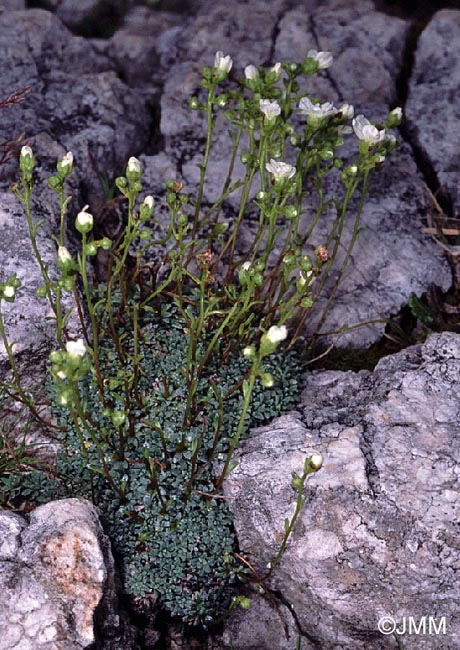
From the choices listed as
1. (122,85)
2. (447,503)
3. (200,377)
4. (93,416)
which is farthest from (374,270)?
(122,85)

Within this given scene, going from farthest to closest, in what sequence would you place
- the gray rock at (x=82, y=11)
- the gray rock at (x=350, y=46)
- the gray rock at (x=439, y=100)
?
the gray rock at (x=82, y=11)
the gray rock at (x=350, y=46)
the gray rock at (x=439, y=100)

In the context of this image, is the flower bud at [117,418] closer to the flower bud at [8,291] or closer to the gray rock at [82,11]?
the flower bud at [8,291]

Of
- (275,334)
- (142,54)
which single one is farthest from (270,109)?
(142,54)

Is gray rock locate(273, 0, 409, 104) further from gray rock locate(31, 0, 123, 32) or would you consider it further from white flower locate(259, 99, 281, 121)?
white flower locate(259, 99, 281, 121)

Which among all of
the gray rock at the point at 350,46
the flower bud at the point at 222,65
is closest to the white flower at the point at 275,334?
the flower bud at the point at 222,65

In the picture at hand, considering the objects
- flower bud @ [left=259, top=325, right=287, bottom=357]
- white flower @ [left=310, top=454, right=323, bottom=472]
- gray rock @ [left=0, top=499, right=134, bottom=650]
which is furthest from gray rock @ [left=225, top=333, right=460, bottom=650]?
flower bud @ [left=259, top=325, right=287, bottom=357]

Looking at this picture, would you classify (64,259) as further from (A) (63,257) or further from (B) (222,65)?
(B) (222,65)

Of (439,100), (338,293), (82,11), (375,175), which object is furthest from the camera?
(82,11)
